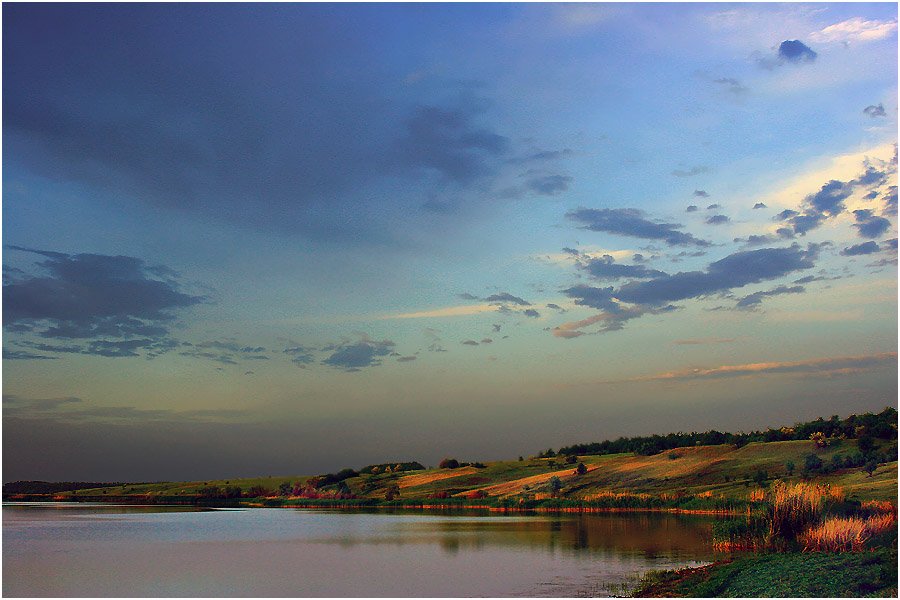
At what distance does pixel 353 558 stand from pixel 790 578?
16.1 meters

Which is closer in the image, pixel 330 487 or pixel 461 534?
pixel 461 534

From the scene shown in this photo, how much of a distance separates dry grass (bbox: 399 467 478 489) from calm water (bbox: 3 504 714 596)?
156 feet

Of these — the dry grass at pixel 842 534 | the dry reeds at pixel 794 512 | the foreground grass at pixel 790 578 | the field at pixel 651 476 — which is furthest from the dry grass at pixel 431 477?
the foreground grass at pixel 790 578

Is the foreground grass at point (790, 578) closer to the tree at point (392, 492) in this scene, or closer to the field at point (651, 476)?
the field at point (651, 476)

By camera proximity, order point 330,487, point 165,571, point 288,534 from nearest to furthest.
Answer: point 165,571 → point 288,534 → point 330,487

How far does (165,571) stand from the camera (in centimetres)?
2695

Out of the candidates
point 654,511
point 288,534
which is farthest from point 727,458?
point 288,534

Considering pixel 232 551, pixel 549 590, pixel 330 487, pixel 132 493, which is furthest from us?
pixel 132 493

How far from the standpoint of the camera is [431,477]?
96250mm

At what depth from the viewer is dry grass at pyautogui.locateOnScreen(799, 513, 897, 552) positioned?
23281 mm

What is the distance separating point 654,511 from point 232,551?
31.4 m

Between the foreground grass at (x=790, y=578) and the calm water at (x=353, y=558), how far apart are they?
1.91 meters

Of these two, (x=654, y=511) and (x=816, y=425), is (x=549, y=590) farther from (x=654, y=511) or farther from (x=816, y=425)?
(x=816, y=425)

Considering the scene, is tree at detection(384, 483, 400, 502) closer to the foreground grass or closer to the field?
the field
